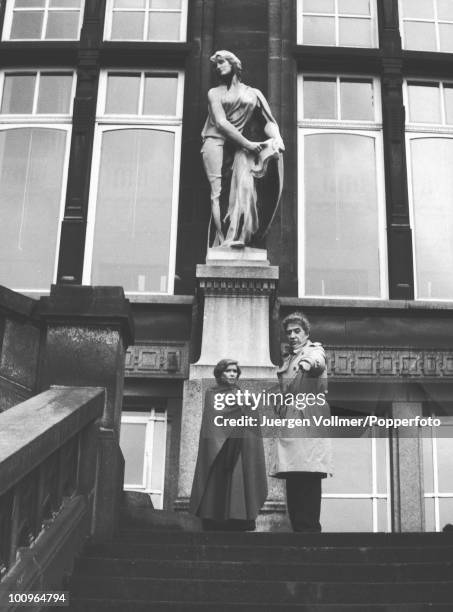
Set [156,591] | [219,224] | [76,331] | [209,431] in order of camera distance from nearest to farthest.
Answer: [156,591]
[76,331]
[209,431]
[219,224]

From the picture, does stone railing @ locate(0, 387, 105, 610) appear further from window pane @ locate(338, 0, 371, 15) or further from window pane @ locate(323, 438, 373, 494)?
window pane @ locate(338, 0, 371, 15)

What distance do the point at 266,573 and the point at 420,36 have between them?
10.5m

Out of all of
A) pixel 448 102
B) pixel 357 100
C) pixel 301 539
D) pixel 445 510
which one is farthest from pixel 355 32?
pixel 301 539

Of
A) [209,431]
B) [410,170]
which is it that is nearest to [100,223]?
[410,170]

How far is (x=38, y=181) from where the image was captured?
1403 cm

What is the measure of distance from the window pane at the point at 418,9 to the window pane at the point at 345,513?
290 inches

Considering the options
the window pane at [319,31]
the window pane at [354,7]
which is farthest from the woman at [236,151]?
the window pane at [354,7]

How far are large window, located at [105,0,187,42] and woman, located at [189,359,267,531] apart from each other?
7.66m

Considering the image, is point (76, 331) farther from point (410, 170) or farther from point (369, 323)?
point (410, 170)

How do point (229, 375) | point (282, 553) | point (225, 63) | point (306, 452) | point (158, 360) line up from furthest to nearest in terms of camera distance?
point (225, 63) < point (158, 360) < point (229, 375) < point (306, 452) < point (282, 553)

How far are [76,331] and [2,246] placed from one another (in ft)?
21.0

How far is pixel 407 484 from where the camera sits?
38.6 ft

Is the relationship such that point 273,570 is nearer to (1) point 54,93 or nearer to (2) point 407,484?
(2) point 407,484

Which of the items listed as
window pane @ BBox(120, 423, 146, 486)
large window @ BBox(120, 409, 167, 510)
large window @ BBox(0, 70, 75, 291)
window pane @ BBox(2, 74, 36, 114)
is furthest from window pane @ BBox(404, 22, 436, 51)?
window pane @ BBox(120, 423, 146, 486)
